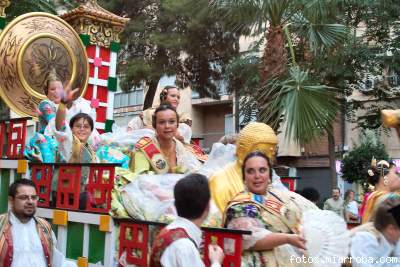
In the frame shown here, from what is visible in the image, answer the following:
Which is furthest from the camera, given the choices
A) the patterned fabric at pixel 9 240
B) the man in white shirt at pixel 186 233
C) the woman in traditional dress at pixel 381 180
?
the woman in traditional dress at pixel 381 180

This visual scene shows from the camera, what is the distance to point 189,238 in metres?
2.42

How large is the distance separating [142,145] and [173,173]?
35cm

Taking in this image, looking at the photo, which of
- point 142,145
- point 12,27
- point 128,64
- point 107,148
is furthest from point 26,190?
point 128,64

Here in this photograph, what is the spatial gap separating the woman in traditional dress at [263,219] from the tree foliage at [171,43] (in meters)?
10.3

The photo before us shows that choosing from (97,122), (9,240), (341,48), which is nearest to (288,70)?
(97,122)

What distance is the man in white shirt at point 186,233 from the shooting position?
2.35m

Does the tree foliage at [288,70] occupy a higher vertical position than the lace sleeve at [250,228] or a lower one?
higher

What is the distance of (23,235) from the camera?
3510mm

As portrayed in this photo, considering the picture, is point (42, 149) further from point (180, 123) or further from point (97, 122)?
point (97, 122)

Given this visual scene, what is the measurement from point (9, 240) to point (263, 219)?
160 cm

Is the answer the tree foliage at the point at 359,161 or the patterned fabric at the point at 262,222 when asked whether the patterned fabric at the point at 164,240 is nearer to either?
the patterned fabric at the point at 262,222

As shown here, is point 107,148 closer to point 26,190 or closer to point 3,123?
point 3,123

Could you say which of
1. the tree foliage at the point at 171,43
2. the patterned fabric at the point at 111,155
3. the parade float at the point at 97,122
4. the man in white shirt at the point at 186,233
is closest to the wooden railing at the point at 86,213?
the parade float at the point at 97,122

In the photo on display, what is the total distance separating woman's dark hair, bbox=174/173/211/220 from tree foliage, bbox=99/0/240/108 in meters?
10.8
